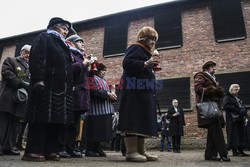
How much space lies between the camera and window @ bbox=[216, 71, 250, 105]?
10273 mm

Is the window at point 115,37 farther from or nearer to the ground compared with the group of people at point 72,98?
farther from the ground

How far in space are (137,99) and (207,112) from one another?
48.3 inches

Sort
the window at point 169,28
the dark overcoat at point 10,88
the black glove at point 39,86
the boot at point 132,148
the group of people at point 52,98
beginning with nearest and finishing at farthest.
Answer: the black glove at point 39,86 → the group of people at point 52,98 → the boot at point 132,148 → the dark overcoat at point 10,88 → the window at point 169,28

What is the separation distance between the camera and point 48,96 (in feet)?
10.6

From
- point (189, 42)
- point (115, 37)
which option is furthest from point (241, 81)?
point (115, 37)

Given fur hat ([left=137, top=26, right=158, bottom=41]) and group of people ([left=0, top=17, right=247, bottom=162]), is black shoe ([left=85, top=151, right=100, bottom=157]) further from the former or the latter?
fur hat ([left=137, top=26, right=158, bottom=41])

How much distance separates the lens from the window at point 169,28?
12.2m

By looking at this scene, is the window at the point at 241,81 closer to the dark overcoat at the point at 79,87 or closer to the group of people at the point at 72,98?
the group of people at the point at 72,98

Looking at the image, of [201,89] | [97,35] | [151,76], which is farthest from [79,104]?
[97,35]

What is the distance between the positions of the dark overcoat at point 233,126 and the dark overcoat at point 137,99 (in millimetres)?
3349

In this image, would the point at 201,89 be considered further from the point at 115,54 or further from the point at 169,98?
the point at 115,54

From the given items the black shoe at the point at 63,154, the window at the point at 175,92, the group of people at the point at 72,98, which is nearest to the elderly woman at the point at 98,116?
the group of people at the point at 72,98

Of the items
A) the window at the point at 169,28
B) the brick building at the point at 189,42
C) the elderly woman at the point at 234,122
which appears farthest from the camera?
the window at the point at 169,28

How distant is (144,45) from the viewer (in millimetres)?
3914
